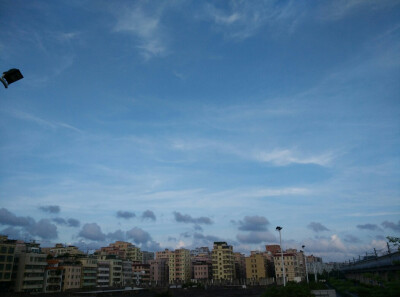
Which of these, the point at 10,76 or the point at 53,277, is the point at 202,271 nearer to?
the point at 53,277

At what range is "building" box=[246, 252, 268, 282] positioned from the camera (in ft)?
502

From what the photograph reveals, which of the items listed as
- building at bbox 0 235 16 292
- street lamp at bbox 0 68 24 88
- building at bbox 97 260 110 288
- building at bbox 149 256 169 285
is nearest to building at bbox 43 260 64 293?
building at bbox 0 235 16 292

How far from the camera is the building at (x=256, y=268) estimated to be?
15300 cm

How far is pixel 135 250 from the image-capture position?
7707 inches

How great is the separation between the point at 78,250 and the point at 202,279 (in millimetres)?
60528

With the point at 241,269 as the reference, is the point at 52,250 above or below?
above

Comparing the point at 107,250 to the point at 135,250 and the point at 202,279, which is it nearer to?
the point at 135,250

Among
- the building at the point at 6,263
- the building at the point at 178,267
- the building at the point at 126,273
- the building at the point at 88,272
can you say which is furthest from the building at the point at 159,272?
the building at the point at 6,263

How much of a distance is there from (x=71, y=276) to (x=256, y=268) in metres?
A: 84.3

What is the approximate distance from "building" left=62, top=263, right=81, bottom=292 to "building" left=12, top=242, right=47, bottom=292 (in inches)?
359

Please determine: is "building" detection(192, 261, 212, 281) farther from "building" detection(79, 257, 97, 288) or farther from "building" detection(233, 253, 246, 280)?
"building" detection(79, 257, 97, 288)

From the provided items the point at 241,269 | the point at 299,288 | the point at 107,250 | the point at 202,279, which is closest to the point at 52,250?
the point at 107,250

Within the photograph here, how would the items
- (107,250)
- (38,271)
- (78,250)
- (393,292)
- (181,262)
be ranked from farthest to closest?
(107,250) < (181,262) < (78,250) < (38,271) < (393,292)

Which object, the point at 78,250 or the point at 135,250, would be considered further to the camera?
the point at 135,250
